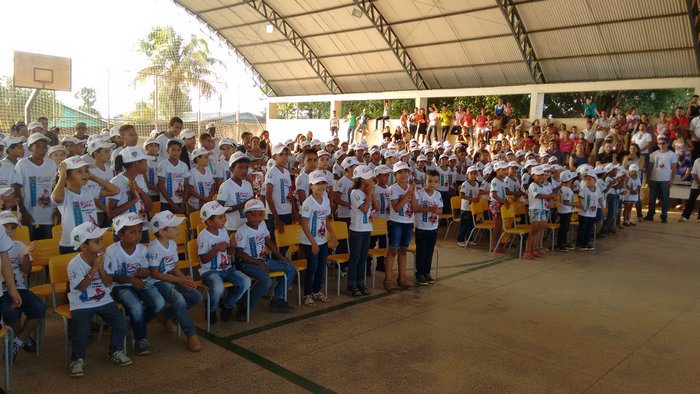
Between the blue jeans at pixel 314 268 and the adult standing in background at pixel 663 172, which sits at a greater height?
the adult standing in background at pixel 663 172

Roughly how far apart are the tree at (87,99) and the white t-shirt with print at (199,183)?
477 inches

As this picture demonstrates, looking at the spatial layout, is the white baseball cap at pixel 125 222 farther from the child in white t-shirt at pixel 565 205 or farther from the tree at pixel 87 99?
the tree at pixel 87 99

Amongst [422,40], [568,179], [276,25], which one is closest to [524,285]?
[568,179]

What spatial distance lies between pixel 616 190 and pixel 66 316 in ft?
35.5

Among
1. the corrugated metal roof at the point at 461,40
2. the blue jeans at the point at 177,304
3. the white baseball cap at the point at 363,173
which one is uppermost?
the corrugated metal roof at the point at 461,40

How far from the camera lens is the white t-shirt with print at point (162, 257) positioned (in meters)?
4.64

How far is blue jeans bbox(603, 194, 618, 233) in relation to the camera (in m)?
11.3

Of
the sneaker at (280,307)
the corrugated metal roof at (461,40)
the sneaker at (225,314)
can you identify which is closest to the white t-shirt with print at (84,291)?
the sneaker at (225,314)

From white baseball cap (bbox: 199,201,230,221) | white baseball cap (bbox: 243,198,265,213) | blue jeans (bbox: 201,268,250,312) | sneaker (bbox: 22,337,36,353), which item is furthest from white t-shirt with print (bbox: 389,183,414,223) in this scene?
sneaker (bbox: 22,337,36,353)

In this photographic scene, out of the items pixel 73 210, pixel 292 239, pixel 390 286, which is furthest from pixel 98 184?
pixel 390 286

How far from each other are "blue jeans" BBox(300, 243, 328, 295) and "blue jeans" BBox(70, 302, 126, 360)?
88.1 inches

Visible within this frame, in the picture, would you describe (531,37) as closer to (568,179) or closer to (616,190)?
(616,190)

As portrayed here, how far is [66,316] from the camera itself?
4.15m

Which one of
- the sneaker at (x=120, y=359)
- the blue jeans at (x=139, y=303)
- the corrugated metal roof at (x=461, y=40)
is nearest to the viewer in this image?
the sneaker at (x=120, y=359)
